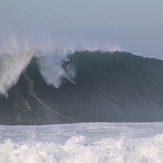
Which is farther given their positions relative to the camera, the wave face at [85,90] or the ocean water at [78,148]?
the wave face at [85,90]

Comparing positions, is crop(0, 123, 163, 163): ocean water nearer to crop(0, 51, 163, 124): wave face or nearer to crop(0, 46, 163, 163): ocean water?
crop(0, 46, 163, 163): ocean water

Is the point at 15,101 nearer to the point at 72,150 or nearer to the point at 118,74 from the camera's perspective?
the point at 118,74

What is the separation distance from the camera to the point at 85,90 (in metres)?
16.4

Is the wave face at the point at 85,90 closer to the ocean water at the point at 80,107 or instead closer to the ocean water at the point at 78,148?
the ocean water at the point at 80,107

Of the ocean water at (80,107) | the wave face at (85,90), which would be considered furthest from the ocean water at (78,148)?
the wave face at (85,90)

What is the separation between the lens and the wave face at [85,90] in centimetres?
1408

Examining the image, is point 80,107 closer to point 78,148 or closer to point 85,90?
point 85,90

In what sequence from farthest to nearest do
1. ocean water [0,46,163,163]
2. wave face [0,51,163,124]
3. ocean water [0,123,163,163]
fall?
wave face [0,51,163,124]
ocean water [0,46,163,163]
ocean water [0,123,163,163]

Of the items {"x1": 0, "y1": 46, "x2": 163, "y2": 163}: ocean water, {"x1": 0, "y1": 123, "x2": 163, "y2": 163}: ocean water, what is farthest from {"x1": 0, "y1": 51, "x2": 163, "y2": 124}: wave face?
{"x1": 0, "y1": 123, "x2": 163, "y2": 163}: ocean water

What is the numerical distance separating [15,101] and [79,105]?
202cm

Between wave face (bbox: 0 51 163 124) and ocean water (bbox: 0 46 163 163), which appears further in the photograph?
wave face (bbox: 0 51 163 124)

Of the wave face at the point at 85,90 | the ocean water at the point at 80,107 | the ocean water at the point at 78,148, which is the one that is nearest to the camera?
the ocean water at the point at 78,148

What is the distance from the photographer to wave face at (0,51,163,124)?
46.2 feet

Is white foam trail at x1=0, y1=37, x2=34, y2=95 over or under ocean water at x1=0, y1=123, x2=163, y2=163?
over
